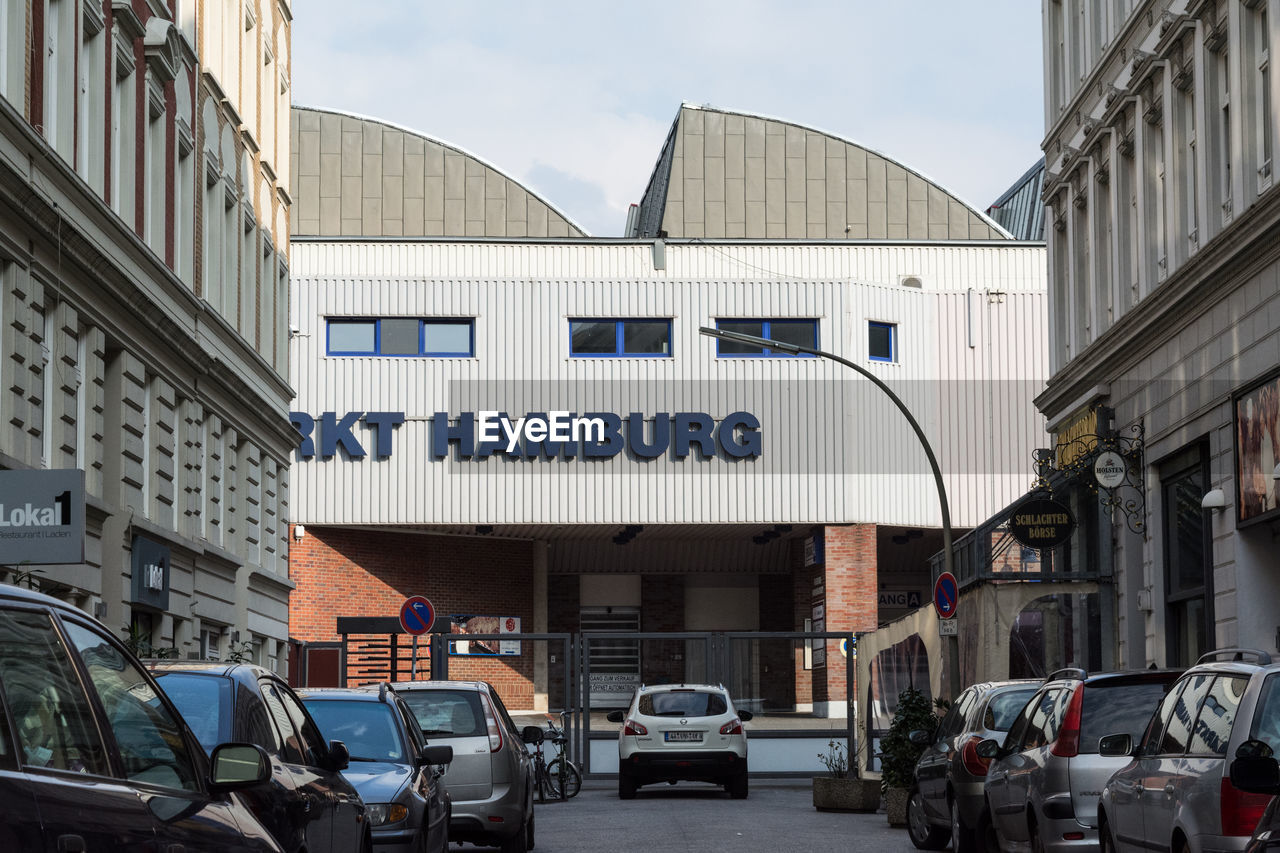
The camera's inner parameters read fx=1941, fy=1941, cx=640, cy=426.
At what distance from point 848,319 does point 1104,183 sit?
19.0m

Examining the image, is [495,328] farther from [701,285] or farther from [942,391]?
[942,391]

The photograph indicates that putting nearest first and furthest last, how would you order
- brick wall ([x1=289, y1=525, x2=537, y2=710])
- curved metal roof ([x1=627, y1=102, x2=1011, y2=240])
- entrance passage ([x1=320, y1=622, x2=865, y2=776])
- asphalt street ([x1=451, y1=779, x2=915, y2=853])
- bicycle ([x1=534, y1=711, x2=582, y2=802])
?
asphalt street ([x1=451, y1=779, x2=915, y2=853])
bicycle ([x1=534, y1=711, x2=582, y2=802])
entrance passage ([x1=320, y1=622, x2=865, y2=776])
brick wall ([x1=289, y1=525, x2=537, y2=710])
curved metal roof ([x1=627, y1=102, x2=1011, y2=240])

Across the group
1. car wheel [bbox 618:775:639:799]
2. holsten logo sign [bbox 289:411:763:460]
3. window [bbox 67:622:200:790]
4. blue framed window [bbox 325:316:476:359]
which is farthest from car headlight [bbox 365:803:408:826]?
blue framed window [bbox 325:316:476:359]

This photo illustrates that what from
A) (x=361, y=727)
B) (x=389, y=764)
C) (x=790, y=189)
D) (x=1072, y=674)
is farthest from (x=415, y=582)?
(x=389, y=764)

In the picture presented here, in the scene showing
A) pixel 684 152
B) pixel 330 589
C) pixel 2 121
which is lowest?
pixel 330 589

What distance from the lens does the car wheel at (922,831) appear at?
1770 centimetres

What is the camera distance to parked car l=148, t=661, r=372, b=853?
816 centimetres

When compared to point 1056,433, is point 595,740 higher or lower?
lower

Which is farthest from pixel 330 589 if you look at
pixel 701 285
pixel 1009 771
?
pixel 1009 771

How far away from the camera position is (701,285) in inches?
1874

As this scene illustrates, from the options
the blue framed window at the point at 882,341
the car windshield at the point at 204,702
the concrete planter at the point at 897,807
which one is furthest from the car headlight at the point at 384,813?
the blue framed window at the point at 882,341

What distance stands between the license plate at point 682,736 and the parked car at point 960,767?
8.47 m

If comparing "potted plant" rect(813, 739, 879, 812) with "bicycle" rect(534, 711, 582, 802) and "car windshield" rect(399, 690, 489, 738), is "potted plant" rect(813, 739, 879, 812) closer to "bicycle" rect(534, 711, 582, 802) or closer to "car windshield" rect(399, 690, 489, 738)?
"bicycle" rect(534, 711, 582, 802)

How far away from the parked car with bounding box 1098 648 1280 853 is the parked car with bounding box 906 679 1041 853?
394cm
